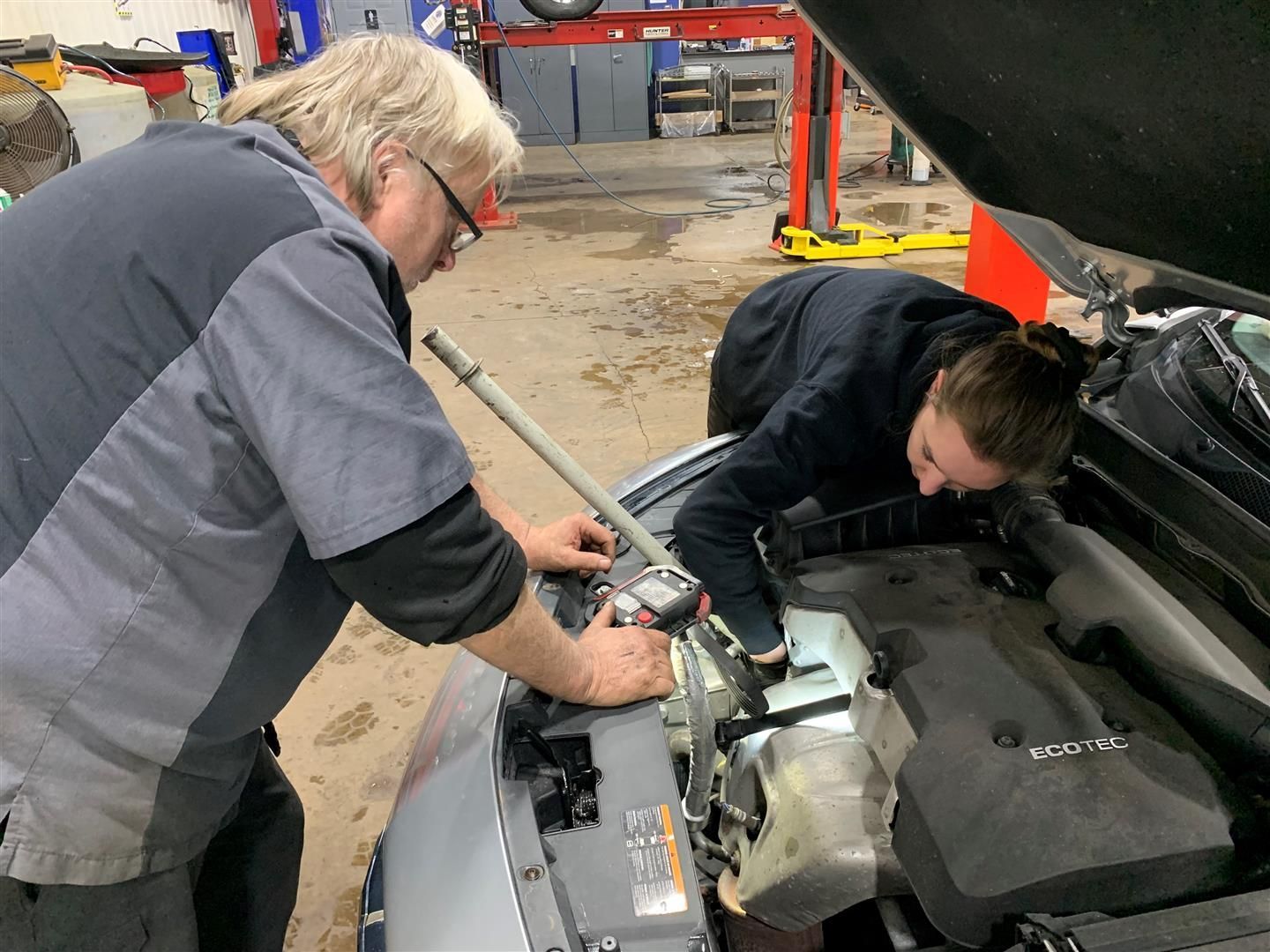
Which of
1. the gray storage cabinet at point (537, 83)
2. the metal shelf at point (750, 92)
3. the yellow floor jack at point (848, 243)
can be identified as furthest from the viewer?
the metal shelf at point (750, 92)

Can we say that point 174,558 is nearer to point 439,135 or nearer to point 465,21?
point 439,135

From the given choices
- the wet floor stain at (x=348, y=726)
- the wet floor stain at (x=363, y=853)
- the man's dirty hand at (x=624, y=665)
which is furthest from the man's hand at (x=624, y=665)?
the wet floor stain at (x=348, y=726)

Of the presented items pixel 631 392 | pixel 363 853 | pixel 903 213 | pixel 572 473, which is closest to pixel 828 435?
pixel 572 473

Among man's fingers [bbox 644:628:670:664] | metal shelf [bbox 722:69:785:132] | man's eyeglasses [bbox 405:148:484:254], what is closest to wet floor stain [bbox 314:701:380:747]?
man's fingers [bbox 644:628:670:664]

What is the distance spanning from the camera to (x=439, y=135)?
921 mm

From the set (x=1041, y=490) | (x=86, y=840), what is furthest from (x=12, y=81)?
(x=1041, y=490)

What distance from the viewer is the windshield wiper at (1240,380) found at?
3.93 feet

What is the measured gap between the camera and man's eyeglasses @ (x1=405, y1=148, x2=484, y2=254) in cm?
94

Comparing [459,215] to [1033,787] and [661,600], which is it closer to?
[661,600]

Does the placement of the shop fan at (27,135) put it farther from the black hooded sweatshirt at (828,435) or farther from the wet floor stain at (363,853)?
the black hooded sweatshirt at (828,435)

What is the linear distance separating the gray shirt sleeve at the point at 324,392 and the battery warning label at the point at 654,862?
47cm

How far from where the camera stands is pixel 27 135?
3.05 meters

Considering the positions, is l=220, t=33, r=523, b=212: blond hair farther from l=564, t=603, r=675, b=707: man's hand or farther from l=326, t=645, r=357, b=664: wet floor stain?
l=326, t=645, r=357, b=664: wet floor stain

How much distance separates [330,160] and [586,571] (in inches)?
29.9
